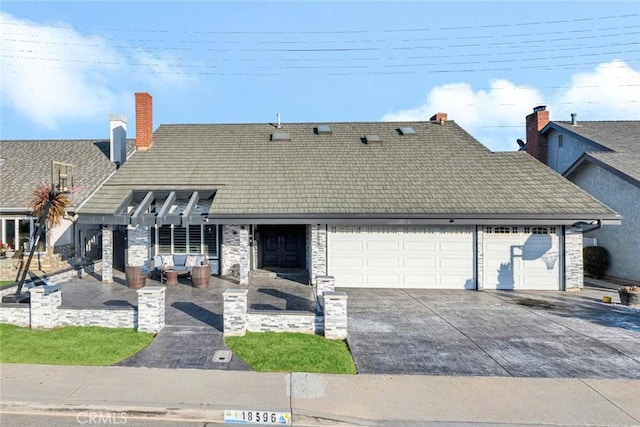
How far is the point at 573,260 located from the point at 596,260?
10.8ft

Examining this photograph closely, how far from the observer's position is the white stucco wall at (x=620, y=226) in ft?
46.9

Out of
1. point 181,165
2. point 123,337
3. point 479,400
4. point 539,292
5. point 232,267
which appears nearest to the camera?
point 479,400

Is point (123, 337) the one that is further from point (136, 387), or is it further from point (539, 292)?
point (539, 292)

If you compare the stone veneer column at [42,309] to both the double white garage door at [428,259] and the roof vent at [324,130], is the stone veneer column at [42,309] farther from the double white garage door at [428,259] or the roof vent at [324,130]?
the roof vent at [324,130]

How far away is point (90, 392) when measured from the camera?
218 inches

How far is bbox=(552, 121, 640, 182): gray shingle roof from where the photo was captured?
49.9 feet

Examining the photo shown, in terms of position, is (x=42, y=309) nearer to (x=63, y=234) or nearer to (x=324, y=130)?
(x=63, y=234)

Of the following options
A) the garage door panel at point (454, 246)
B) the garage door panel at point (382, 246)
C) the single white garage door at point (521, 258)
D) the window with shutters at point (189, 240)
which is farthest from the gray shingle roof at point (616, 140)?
the window with shutters at point (189, 240)

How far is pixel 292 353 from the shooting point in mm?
7043

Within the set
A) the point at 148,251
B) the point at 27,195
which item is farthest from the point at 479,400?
the point at 27,195

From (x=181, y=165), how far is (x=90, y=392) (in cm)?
1179

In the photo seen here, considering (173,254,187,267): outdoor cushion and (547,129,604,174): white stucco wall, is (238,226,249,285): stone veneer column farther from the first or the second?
A: (547,129,604,174): white stucco wall

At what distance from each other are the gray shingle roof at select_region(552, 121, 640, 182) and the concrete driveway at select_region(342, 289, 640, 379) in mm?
5946

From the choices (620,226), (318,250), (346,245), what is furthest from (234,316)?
(620,226)
